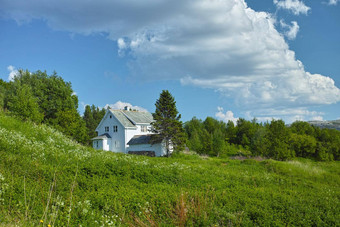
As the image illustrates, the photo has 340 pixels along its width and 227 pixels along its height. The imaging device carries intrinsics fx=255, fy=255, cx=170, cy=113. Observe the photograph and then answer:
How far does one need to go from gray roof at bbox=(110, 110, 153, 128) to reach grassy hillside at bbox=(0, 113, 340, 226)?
Answer: 29.0 m

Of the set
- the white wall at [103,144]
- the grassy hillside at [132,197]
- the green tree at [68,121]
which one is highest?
the green tree at [68,121]

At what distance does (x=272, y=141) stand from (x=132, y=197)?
97.0ft

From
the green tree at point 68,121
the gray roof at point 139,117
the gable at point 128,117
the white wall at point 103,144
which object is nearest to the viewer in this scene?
the green tree at point 68,121

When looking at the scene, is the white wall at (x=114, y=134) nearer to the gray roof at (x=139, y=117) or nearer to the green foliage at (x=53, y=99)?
the gray roof at (x=139, y=117)

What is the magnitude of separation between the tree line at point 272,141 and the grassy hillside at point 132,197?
68.3 feet

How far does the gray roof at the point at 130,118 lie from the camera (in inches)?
1705

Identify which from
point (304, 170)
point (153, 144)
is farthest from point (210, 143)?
point (304, 170)

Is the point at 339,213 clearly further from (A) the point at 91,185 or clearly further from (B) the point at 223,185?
(A) the point at 91,185

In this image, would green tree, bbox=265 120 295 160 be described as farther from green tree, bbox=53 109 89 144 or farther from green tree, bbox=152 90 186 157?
green tree, bbox=53 109 89 144

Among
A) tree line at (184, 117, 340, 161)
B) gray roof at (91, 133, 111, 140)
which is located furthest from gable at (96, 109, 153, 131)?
tree line at (184, 117, 340, 161)

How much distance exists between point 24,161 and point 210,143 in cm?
4807

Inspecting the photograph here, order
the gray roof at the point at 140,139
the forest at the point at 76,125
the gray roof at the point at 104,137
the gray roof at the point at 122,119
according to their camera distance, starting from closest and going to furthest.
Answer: the forest at the point at 76,125, the gray roof at the point at 140,139, the gray roof at the point at 122,119, the gray roof at the point at 104,137

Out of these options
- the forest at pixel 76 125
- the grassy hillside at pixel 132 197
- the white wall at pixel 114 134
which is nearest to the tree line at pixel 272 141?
the forest at pixel 76 125

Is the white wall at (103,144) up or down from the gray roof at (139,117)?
down
